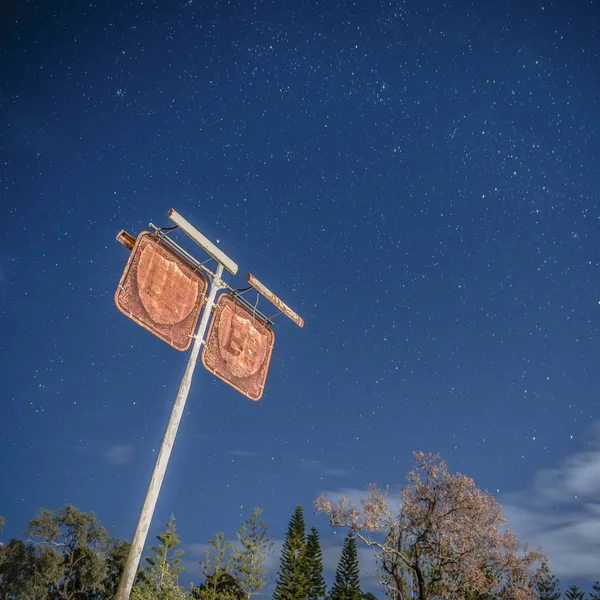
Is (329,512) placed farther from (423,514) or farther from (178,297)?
(178,297)

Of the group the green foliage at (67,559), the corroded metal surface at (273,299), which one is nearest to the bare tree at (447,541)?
the corroded metal surface at (273,299)

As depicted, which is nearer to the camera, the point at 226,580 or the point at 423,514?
the point at 423,514

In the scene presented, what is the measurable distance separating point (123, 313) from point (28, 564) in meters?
45.0

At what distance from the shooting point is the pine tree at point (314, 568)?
40844 millimetres

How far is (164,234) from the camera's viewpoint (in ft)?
25.3

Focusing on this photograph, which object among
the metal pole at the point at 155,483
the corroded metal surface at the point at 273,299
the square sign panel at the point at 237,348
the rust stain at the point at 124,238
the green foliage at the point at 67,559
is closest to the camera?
the metal pole at the point at 155,483

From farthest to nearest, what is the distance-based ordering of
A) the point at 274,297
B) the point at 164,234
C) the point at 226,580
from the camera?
the point at 226,580 < the point at 274,297 < the point at 164,234

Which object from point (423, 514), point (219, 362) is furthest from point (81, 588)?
point (219, 362)

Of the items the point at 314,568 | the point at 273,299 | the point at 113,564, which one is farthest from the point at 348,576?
the point at 273,299

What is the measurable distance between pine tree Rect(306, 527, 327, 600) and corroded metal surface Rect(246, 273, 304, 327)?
3801 centimetres

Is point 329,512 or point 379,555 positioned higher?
point 329,512

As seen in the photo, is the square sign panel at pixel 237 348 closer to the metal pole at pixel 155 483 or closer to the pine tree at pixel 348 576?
the metal pole at pixel 155 483

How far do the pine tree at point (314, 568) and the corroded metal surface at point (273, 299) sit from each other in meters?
38.0

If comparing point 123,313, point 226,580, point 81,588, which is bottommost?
point 81,588
